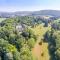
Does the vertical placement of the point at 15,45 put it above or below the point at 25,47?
above

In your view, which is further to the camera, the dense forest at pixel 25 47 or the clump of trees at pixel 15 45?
the dense forest at pixel 25 47

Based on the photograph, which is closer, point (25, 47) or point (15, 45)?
point (15, 45)

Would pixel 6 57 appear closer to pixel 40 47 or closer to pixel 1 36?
pixel 1 36

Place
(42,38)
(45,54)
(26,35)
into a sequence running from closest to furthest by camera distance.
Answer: (45,54) < (26,35) < (42,38)

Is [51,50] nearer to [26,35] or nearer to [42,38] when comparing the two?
[26,35]

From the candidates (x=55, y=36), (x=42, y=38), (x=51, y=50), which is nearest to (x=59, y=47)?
(x=51, y=50)

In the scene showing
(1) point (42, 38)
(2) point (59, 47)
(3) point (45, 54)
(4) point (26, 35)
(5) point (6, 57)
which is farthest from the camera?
(1) point (42, 38)

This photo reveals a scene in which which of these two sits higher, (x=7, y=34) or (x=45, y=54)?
(x=7, y=34)

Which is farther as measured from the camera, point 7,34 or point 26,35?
point 26,35

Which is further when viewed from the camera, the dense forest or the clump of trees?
the dense forest
